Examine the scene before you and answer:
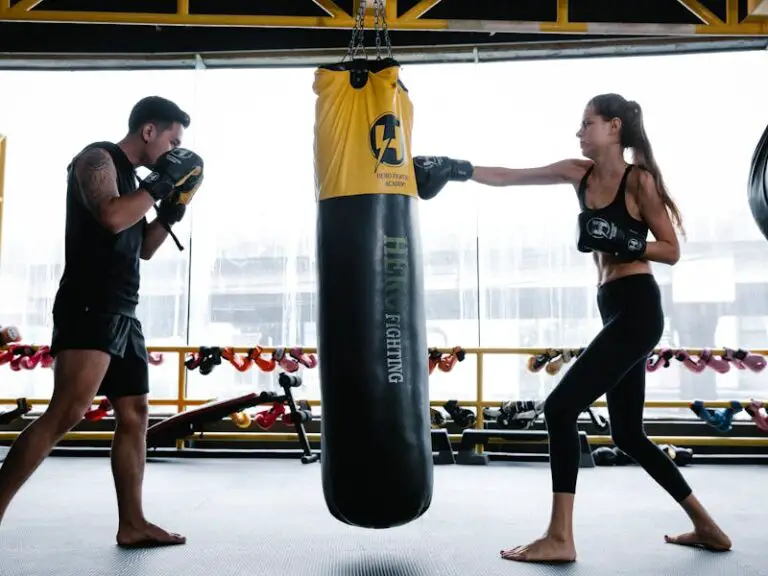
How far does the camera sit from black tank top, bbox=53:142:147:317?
2252 millimetres

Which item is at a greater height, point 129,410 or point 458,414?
point 129,410

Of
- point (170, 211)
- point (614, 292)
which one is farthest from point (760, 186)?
point (170, 211)

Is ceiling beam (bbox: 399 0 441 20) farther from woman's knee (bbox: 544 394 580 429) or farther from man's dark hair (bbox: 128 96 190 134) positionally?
woman's knee (bbox: 544 394 580 429)

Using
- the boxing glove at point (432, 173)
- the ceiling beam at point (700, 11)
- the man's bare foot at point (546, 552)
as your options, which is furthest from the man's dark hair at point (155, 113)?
the ceiling beam at point (700, 11)

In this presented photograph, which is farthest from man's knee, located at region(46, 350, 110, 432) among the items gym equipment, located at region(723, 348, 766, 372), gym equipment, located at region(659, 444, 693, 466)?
gym equipment, located at region(723, 348, 766, 372)

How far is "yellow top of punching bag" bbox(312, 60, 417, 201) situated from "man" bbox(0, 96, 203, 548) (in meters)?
0.52

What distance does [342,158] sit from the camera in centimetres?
211

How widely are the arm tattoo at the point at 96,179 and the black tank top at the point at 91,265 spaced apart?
49mm

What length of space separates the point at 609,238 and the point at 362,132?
0.84m

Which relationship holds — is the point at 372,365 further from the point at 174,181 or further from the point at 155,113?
the point at 155,113

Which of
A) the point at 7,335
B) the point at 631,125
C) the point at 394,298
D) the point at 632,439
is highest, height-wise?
the point at 631,125

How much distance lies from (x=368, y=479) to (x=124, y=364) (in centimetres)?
97

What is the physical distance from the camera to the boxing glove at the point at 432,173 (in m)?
2.31

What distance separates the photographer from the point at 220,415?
4.69 meters
